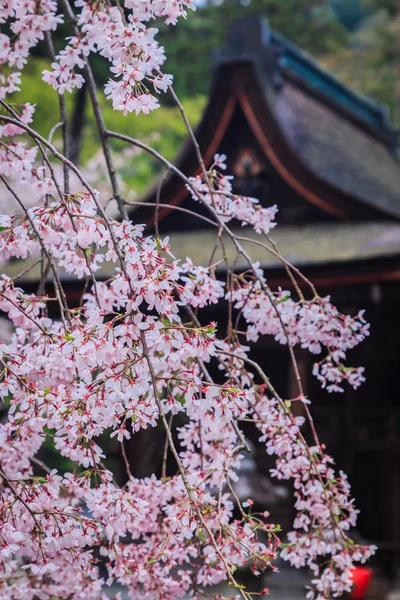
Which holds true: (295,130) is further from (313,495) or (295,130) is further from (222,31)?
(222,31)

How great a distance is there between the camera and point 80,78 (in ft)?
7.61

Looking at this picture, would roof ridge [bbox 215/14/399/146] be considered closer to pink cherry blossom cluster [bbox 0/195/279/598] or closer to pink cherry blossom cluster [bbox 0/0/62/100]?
pink cherry blossom cluster [bbox 0/0/62/100]

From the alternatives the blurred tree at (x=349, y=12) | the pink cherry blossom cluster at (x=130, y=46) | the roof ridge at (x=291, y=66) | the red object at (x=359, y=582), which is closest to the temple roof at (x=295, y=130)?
the roof ridge at (x=291, y=66)

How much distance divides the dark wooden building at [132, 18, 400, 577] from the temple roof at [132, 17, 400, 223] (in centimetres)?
1

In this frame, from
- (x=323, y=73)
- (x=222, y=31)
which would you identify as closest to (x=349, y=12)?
(x=222, y=31)

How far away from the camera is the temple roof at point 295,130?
693 cm

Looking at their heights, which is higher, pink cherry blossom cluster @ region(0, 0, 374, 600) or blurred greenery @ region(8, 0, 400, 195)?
blurred greenery @ region(8, 0, 400, 195)

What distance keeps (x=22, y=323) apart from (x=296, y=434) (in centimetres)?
98

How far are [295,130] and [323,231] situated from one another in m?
2.03

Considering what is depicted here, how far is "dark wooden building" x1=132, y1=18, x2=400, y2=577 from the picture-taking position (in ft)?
19.6

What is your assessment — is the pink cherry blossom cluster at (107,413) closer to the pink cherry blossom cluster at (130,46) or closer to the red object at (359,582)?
the pink cherry blossom cluster at (130,46)

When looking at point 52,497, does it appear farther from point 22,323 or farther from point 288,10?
point 288,10

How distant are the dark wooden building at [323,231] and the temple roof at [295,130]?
13 millimetres

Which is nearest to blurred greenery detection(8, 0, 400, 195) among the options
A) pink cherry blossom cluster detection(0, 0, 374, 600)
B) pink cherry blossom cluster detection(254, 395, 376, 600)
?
pink cherry blossom cluster detection(0, 0, 374, 600)
